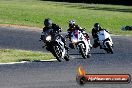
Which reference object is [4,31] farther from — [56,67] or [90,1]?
[90,1]

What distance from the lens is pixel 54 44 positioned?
67.5 feet

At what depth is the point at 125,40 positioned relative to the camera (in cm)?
3262

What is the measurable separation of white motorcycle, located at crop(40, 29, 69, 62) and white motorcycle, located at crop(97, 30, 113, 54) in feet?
14.3

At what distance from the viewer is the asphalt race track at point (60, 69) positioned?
15084 mm

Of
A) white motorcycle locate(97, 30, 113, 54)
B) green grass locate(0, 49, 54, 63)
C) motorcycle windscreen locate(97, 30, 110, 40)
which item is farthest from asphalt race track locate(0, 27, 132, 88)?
green grass locate(0, 49, 54, 63)

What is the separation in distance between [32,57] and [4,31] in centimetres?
1303

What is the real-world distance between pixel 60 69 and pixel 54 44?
2.41 metres

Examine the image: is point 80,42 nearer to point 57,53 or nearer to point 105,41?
point 57,53

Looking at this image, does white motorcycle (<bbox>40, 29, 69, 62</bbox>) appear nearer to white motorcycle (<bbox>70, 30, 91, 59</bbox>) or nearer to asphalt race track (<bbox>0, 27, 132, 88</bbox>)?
asphalt race track (<bbox>0, 27, 132, 88</bbox>)

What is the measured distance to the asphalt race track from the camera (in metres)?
15.1

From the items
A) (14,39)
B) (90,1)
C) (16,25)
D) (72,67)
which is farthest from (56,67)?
(90,1)

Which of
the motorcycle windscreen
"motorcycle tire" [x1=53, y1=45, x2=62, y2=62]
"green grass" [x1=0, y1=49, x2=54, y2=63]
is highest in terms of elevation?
"motorcycle tire" [x1=53, y1=45, x2=62, y2=62]

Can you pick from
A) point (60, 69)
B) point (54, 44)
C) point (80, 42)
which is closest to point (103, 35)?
point (80, 42)

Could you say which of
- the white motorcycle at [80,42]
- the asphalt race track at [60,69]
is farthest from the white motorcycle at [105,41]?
the white motorcycle at [80,42]
